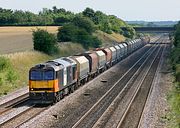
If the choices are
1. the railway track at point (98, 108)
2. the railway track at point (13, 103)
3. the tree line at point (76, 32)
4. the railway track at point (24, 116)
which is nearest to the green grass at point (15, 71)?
the railway track at point (13, 103)

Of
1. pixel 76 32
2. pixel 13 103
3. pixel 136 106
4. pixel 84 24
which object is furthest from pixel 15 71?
pixel 84 24

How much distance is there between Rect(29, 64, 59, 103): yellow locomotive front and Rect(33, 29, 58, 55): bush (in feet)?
119

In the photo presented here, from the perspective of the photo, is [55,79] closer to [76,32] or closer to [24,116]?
[24,116]

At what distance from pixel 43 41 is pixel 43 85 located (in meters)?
37.7

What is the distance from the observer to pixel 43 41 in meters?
68.2

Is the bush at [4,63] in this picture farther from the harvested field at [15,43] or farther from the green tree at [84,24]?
the green tree at [84,24]

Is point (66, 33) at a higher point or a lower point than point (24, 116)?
higher

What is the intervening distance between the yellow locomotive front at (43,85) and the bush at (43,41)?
119ft

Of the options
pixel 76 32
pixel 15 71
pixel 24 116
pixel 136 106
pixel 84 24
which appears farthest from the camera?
pixel 84 24

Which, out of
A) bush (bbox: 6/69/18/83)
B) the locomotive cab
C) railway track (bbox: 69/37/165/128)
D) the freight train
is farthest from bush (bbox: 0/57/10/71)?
the locomotive cab

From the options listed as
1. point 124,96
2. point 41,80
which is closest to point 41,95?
point 41,80

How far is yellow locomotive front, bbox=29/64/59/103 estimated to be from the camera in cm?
3106

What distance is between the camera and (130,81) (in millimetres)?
48500

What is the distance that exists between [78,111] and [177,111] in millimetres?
6289
